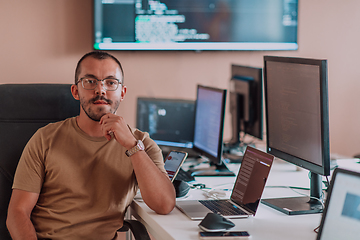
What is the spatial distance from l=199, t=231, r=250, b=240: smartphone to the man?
Result: 25cm

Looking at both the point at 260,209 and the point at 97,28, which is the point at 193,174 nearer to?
the point at 260,209

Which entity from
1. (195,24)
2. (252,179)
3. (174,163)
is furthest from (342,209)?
(195,24)

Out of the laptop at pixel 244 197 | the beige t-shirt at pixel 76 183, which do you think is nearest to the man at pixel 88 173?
the beige t-shirt at pixel 76 183

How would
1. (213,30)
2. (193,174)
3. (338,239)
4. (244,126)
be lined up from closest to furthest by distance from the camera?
(338,239), (193,174), (244,126), (213,30)

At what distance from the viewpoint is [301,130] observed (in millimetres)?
1422

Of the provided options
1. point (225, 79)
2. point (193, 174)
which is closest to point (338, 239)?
point (193, 174)

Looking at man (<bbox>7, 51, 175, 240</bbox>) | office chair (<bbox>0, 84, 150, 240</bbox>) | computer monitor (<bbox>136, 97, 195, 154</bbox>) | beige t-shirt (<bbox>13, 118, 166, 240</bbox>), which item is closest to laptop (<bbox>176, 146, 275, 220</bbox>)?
man (<bbox>7, 51, 175, 240</bbox>)

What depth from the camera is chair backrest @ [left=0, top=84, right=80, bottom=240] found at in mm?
1597

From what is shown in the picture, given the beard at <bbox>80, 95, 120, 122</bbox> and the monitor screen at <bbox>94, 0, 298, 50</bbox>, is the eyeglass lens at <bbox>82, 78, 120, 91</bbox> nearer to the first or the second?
the beard at <bbox>80, 95, 120, 122</bbox>

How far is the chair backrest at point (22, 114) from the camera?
1597 millimetres

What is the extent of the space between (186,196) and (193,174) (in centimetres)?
41

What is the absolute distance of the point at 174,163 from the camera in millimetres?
1658

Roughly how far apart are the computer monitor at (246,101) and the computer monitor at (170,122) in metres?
0.36

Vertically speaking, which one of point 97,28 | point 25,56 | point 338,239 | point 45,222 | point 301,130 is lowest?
point 45,222
